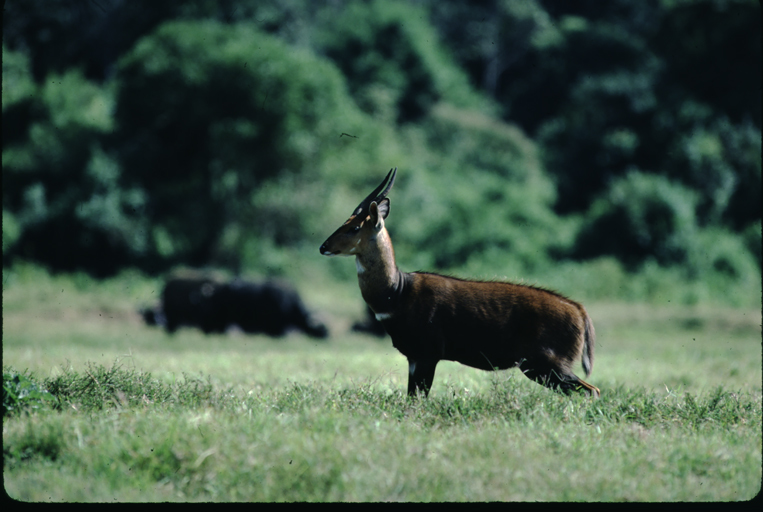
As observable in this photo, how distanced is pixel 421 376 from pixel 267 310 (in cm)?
979

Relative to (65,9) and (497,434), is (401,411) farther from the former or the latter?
(65,9)

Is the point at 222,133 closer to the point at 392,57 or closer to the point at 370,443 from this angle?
the point at 392,57

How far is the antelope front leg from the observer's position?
5242 mm

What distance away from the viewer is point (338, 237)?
517 centimetres

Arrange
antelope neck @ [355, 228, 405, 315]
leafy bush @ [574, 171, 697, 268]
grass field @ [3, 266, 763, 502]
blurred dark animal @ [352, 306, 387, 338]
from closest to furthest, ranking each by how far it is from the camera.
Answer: grass field @ [3, 266, 763, 502] < antelope neck @ [355, 228, 405, 315] < blurred dark animal @ [352, 306, 387, 338] < leafy bush @ [574, 171, 697, 268]

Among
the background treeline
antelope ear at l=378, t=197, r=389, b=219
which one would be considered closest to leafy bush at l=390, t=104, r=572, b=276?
the background treeline

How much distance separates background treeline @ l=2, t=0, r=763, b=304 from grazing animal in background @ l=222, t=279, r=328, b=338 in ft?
15.9

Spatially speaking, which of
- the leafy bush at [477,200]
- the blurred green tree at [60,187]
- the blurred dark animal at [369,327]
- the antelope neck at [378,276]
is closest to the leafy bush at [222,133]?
the blurred green tree at [60,187]

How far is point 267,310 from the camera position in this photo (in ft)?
48.2

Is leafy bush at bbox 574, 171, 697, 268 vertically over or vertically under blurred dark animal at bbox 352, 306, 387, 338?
over

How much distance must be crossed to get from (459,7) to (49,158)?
20.7 metres

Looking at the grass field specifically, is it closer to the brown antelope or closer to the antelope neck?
the brown antelope

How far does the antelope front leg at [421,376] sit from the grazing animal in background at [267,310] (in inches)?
374

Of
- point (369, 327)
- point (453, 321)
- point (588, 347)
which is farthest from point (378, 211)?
point (369, 327)
